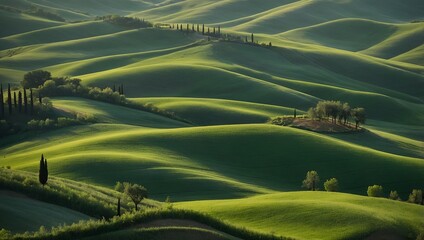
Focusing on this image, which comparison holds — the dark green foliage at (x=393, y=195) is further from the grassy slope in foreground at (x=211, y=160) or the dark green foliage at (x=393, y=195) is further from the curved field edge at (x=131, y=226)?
the curved field edge at (x=131, y=226)

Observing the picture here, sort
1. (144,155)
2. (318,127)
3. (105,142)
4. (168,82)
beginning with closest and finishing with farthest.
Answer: (144,155) → (105,142) → (318,127) → (168,82)

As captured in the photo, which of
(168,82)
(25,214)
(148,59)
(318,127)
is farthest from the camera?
(148,59)

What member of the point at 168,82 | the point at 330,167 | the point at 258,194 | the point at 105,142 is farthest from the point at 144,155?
the point at 168,82

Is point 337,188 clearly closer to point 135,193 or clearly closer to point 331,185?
point 331,185

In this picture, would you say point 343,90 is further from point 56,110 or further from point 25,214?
point 25,214

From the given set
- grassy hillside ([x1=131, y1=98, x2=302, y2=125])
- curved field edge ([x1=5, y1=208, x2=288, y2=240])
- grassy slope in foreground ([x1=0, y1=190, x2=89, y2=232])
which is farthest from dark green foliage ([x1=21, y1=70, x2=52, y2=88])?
curved field edge ([x1=5, y1=208, x2=288, y2=240])

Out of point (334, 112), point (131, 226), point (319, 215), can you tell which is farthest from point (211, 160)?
point (131, 226)

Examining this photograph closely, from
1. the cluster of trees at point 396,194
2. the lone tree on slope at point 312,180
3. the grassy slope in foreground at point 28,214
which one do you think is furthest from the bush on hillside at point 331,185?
the grassy slope in foreground at point 28,214
